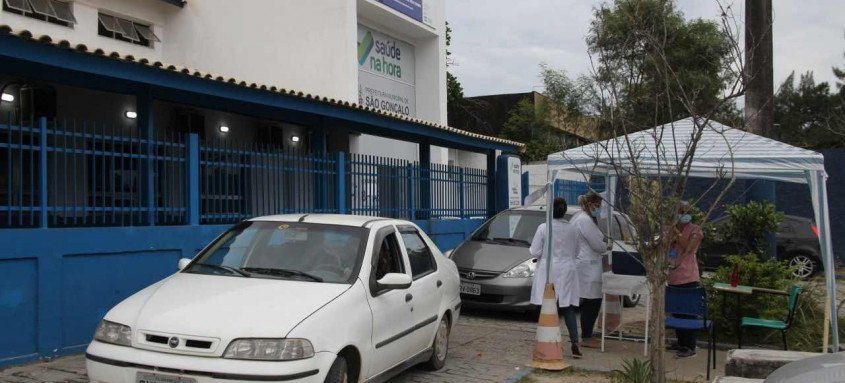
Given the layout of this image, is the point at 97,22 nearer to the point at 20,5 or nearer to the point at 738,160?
the point at 20,5

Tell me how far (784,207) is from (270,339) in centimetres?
1894

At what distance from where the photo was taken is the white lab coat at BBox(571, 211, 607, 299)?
8.02 m

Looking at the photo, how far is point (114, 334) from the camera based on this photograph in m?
4.75

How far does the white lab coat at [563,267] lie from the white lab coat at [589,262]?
8 centimetres

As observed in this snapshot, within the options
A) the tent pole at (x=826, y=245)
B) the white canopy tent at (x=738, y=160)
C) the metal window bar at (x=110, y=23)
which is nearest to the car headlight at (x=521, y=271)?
the white canopy tent at (x=738, y=160)

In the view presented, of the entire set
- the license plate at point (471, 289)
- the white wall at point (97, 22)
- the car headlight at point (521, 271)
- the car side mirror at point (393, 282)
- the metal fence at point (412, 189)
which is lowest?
the license plate at point (471, 289)

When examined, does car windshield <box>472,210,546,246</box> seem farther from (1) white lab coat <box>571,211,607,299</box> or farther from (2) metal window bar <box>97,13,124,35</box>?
(2) metal window bar <box>97,13,124,35</box>

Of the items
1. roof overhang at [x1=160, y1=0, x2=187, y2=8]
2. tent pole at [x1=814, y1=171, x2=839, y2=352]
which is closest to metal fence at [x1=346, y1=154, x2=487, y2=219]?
roof overhang at [x1=160, y1=0, x2=187, y2=8]

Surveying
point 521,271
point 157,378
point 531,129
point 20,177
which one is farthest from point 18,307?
point 531,129

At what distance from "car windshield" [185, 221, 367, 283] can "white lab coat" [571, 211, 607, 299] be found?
3.03 meters

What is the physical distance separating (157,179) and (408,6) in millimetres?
11334

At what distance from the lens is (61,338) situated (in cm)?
693

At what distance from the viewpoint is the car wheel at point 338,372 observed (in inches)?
188

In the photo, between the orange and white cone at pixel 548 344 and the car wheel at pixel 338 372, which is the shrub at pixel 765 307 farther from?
the car wheel at pixel 338 372
